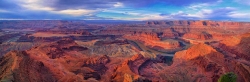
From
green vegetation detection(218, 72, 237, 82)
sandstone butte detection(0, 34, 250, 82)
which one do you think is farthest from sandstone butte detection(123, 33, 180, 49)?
green vegetation detection(218, 72, 237, 82)

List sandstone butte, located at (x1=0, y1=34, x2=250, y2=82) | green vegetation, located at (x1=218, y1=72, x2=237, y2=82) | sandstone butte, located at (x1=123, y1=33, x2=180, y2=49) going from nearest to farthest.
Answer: green vegetation, located at (x1=218, y1=72, x2=237, y2=82) < sandstone butte, located at (x1=0, y1=34, x2=250, y2=82) < sandstone butte, located at (x1=123, y1=33, x2=180, y2=49)

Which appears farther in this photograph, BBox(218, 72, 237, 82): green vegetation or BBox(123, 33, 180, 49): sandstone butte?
BBox(123, 33, 180, 49): sandstone butte

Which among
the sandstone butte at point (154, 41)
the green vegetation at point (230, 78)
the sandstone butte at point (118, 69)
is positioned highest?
the green vegetation at point (230, 78)

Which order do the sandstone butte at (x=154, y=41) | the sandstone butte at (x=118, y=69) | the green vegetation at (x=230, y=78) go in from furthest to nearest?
the sandstone butte at (x=154, y=41) < the sandstone butte at (x=118, y=69) < the green vegetation at (x=230, y=78)

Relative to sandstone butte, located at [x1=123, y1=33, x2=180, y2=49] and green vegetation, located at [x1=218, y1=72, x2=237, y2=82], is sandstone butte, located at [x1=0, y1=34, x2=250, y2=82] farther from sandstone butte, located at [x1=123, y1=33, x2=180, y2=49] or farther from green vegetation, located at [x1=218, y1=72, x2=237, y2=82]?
sandstone butte, located at [x1=123, y1=33, x2=180, y2=49]

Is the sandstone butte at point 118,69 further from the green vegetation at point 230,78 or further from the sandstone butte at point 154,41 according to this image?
the sandstone butte at point 154,41

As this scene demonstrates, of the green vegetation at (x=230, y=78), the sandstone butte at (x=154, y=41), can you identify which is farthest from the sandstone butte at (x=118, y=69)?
the sandstone butte at (x=154, y=41)

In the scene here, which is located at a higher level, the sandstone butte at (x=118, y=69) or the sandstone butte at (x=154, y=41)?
the sandstone butte at (x=118, y=69)

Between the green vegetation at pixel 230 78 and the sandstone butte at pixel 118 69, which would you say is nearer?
the green vegetation at pixel 230 78

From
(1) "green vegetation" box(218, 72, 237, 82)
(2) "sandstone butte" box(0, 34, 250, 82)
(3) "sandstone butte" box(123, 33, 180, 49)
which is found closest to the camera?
(1) "green vegetation" box(218, 72, 237, 82)
